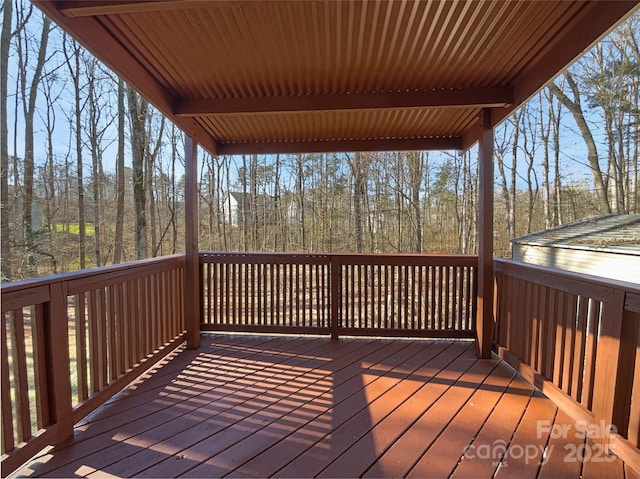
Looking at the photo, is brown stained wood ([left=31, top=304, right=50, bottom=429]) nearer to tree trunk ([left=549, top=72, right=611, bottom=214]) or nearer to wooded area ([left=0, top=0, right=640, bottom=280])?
wooded area ([left=0, top=0, right=640, bottom=280])

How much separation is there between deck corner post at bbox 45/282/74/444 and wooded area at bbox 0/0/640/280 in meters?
5.30

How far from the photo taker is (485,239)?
9.84ft

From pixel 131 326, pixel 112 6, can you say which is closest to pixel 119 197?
pixel 131 326

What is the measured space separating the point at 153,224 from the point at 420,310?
880 cm

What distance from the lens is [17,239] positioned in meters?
6.15

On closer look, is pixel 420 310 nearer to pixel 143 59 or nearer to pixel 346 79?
pixel 346 79

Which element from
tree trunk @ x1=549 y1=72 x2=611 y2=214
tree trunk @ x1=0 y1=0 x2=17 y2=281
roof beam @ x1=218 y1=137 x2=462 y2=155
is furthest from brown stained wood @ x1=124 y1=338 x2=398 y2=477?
tree trunk @ x1=549 y1=72 x2=611 y2=214

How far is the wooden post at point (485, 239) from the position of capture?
2.91 m

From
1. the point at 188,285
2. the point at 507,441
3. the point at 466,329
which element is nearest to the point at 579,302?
the point at 507,441

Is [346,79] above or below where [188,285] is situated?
above

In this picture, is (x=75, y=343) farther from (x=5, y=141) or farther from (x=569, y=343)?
(x=5, y=141)

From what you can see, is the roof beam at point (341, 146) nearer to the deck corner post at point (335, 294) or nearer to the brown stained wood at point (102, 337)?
the deck corner post at point (335, 294)

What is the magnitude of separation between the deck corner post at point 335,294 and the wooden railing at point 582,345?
180cm

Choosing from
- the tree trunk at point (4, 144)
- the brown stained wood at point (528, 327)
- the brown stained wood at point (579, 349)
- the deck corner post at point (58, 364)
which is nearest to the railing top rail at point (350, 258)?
the brown stained wood at point (528, 327)
